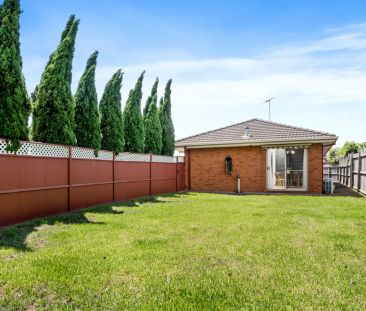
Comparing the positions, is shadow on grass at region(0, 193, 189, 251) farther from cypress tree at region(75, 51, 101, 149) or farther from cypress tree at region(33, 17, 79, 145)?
cypress tree at region(75, 51, 101, 149)

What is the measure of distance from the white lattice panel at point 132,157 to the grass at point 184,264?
5.11 metres

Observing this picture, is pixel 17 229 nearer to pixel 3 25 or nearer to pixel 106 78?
pixel 3 25

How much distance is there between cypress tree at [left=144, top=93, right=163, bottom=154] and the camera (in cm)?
1758

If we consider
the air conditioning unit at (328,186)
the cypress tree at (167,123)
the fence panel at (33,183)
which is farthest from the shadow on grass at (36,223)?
the air conditioning unit at (328,186)

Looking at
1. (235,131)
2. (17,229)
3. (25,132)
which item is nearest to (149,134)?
(235,131)

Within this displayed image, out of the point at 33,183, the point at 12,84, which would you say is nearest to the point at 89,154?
the point at 33,183

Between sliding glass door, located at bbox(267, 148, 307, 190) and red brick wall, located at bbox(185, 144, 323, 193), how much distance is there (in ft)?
2.14

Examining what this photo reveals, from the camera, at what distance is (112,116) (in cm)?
1357

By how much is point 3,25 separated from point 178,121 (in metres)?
13.4

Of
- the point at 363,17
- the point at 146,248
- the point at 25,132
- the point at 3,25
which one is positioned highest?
the point at 363,17

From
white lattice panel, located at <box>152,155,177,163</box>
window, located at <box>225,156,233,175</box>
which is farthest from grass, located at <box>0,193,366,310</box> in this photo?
window, located at <box>225,156,233,175</box>

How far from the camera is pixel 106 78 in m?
13.8

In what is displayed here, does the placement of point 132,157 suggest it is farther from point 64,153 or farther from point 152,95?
point 152,95

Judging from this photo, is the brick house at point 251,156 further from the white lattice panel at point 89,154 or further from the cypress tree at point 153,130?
the white lattice panel at point 89,154
